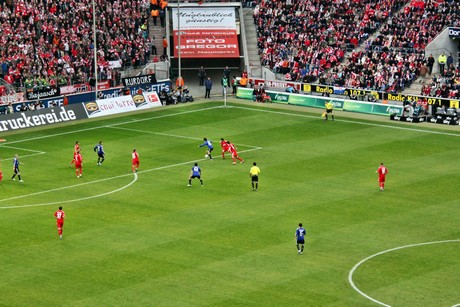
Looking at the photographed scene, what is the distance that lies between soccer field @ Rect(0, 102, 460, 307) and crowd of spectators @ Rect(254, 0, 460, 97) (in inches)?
475

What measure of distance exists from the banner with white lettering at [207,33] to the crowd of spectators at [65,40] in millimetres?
3448

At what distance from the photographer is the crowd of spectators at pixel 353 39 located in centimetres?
8912

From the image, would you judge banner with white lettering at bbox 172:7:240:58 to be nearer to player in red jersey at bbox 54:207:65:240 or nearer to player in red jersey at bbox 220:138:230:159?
player in red jersey at bbox 220:138:230:159

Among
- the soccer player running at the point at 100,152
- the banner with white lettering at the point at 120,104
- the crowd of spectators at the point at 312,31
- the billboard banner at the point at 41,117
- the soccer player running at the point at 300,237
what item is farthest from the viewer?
the crowd of spectators at the point at 312,31

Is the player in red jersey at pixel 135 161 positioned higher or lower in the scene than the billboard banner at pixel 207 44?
lower

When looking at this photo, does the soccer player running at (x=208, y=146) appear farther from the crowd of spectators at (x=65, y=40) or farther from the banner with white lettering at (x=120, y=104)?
the crowd of spectators at (x=65, y=40)

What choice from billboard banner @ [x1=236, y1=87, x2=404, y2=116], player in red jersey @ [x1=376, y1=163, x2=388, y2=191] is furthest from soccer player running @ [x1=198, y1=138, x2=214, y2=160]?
billboard banner @ [x1=236, y1=87, x2=404, y2=116]

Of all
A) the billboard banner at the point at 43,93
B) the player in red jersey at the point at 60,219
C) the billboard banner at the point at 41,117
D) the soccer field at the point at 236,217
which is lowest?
the soccer field at the point at 236,217

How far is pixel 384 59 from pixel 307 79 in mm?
7175

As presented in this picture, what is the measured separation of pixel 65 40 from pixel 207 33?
14671 mm

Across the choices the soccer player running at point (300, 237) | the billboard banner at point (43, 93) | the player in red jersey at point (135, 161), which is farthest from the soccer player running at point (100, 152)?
the soccer player running at point (300, 237)

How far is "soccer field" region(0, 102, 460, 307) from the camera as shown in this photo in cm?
4028

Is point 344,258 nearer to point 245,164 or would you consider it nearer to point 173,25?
point 245,164

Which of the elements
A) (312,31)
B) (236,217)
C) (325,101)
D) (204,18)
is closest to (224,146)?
(236,217)
